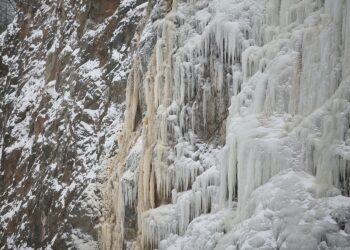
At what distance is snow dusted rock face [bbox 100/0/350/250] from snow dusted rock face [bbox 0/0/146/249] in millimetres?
1657

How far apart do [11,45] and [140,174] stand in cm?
1391

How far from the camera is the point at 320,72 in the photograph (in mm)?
6941

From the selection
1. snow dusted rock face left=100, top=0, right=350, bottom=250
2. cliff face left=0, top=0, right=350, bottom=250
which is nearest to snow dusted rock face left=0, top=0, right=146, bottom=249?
cliff face left=0, top=0, right=350, bottom=250

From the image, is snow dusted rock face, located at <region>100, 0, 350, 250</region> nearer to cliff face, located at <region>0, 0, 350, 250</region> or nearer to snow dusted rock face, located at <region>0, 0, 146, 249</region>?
cliff face, located at <region>0, 0, 350, 250</region>

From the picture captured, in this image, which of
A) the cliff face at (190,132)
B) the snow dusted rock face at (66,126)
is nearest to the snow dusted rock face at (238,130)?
the cliff face at (190,132)

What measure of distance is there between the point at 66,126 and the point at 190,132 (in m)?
6.50

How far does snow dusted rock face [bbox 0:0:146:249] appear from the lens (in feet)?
44.1

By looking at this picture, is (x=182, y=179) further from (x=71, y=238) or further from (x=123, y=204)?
(x=71, y=238)

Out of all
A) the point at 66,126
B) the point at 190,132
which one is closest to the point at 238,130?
the point at 190,132

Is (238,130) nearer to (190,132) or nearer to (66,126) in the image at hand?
(190,132)

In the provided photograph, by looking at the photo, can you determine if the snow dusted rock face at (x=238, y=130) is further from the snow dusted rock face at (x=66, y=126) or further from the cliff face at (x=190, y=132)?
the snow dusted rock face at (x=66, y=126)

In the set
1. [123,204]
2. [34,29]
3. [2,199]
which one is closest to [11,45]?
[34,29]

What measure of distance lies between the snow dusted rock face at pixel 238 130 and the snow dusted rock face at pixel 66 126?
1.66 m

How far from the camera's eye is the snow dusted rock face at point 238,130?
6.51 m
